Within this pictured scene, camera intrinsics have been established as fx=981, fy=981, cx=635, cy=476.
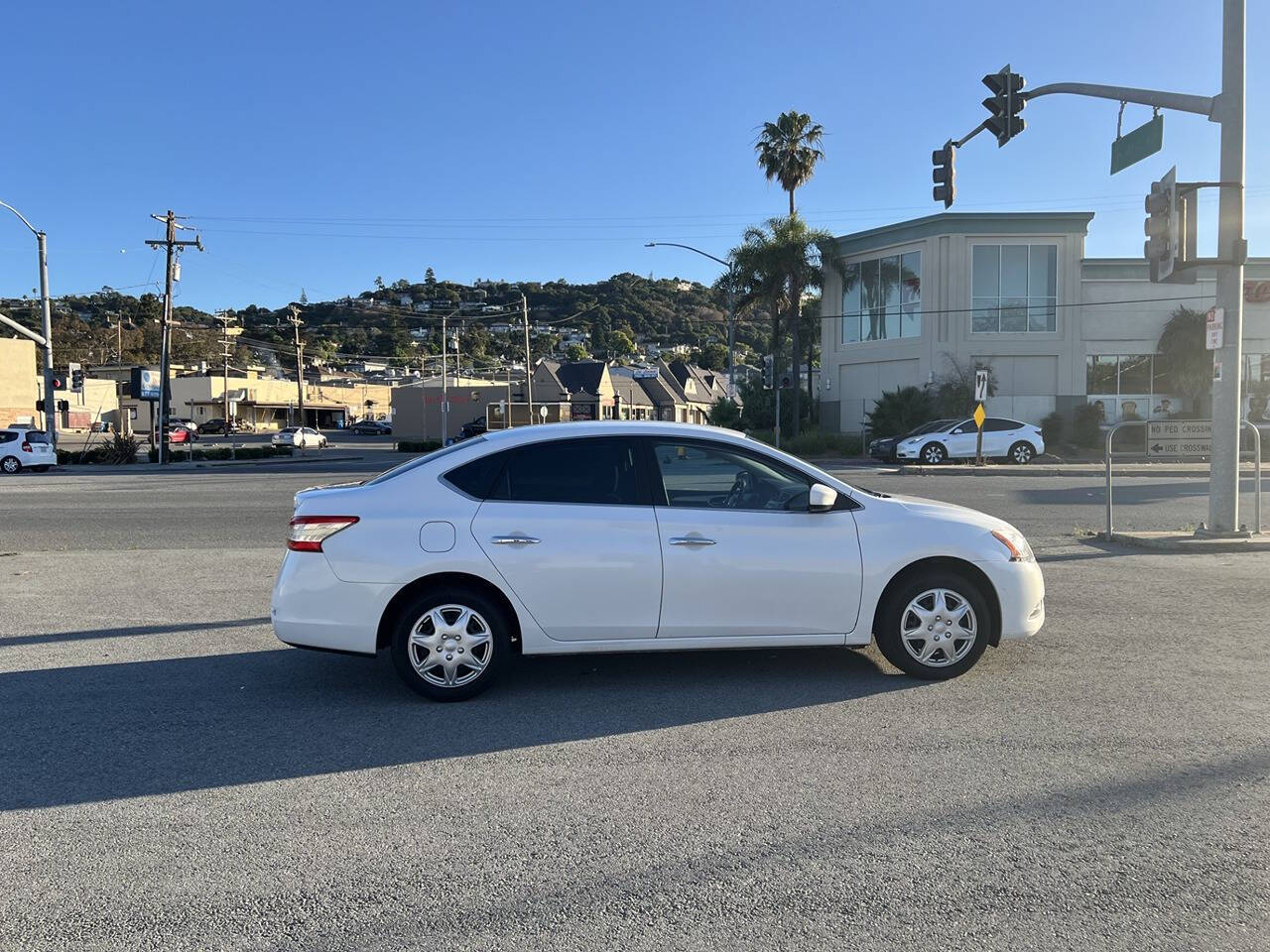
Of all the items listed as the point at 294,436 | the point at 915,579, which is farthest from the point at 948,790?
the point at 294,436

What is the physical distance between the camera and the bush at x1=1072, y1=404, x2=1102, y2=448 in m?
36.1

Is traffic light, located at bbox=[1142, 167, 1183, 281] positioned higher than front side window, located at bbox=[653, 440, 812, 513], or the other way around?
traffic light, located at bbox=[1142, 167, 1183, 281]

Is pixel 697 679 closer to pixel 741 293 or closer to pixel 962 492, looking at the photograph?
pixel 962 492

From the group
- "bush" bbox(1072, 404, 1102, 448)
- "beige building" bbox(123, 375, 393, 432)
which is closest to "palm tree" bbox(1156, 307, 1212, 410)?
"bush" bbox(1072, 404, 1102, 448)

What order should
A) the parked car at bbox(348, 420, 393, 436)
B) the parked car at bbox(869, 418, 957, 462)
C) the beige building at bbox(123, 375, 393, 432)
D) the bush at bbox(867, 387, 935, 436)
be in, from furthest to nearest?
the beige building at bbox(123, 375, 393, 432) → the parked car at bbox(348, 420, 393, 436) → the bush at bbox(867, 387, 935, 436) → the parked car at bbox(869, 418, 957, 462)

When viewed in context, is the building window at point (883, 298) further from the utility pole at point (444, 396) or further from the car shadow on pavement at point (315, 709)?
the car shadow on pavement at point (315, 709)

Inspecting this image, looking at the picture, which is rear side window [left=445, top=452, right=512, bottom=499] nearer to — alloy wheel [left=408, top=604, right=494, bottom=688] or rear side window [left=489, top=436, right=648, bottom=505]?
rear side window [left=489, top=436, right=648, bottom=505]

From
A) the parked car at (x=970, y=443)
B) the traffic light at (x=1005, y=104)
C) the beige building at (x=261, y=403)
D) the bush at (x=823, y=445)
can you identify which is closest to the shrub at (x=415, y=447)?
the bush at (x=823, y=445)

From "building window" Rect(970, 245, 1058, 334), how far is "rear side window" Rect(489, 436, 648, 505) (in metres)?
33.5

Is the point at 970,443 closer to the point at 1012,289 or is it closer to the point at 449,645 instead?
the point at 1012,289

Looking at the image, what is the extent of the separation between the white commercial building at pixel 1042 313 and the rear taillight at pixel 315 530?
110 ft

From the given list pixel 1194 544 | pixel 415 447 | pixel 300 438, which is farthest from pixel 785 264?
pixel 300 438

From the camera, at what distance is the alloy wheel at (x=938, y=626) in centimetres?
593

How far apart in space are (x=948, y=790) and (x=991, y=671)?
7.10 feet
